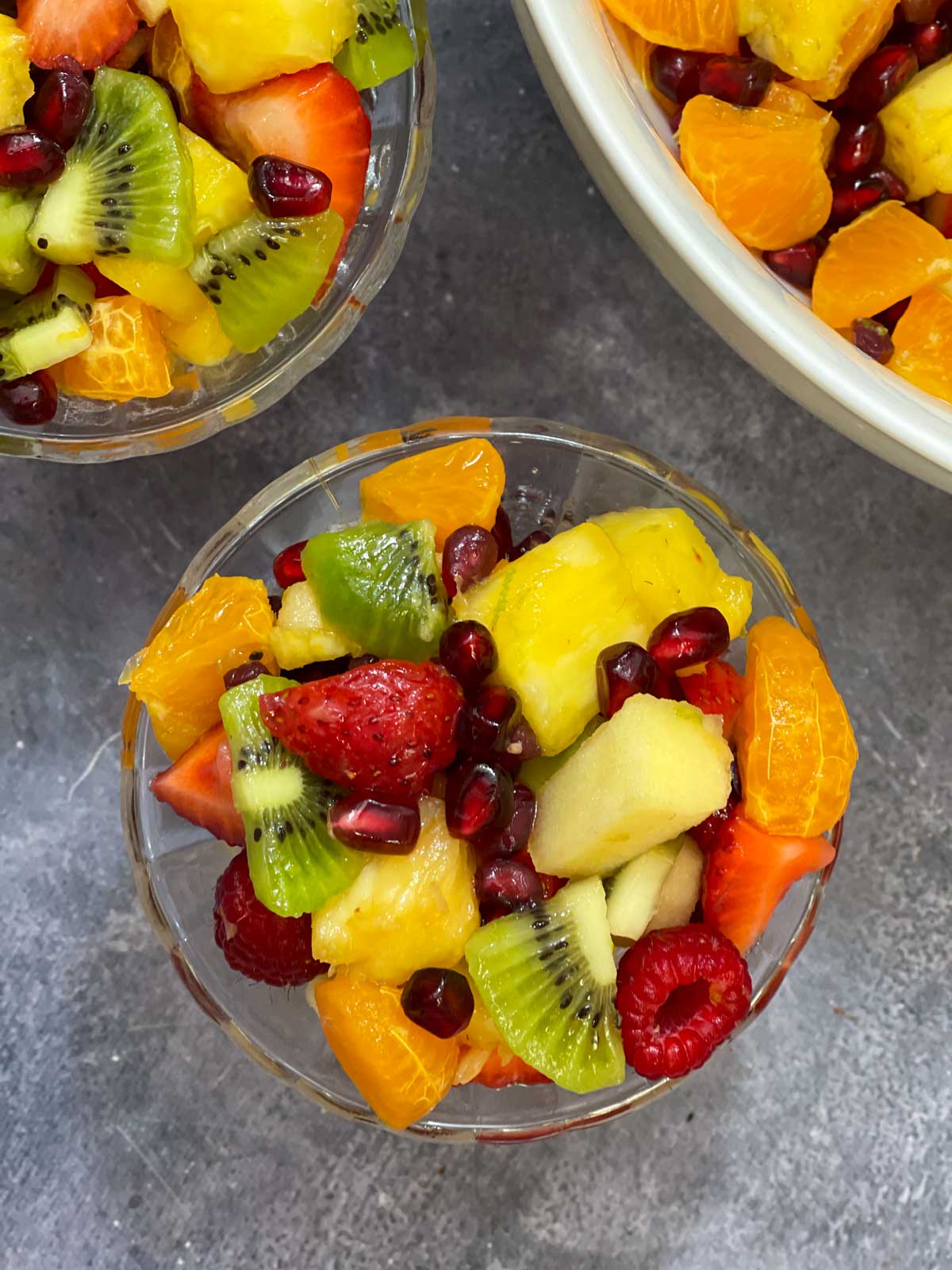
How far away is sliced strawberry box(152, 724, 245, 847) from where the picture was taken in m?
1.06

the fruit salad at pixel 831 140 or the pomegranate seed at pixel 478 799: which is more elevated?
the fruit salad at pixel 831 140

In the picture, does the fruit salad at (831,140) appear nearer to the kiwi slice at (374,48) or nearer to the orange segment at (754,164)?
the orange segment at (754,164)

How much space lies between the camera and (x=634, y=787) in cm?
94

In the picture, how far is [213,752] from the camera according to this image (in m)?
1.06

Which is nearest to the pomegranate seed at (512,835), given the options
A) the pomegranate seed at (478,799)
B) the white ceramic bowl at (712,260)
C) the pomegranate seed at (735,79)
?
the pomegranate seed at (478,799)

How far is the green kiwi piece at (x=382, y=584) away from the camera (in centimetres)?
100

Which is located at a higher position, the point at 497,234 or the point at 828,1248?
the point at 497,234

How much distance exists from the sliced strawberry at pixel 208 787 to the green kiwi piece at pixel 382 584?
0.16 metres

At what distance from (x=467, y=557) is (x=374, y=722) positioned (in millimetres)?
170

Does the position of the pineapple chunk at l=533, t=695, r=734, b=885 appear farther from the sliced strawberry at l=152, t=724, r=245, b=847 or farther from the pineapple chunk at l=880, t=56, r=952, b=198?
the pineapple chunk at l=880, t=56, r=952, b=198

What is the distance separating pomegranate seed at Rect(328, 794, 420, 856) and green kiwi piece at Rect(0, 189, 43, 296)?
537 millimetres

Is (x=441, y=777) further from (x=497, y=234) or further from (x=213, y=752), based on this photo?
(x=497, y=234)

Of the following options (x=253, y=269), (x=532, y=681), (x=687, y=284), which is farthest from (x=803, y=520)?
(x=253, y=269)

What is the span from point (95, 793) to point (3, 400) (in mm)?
454
